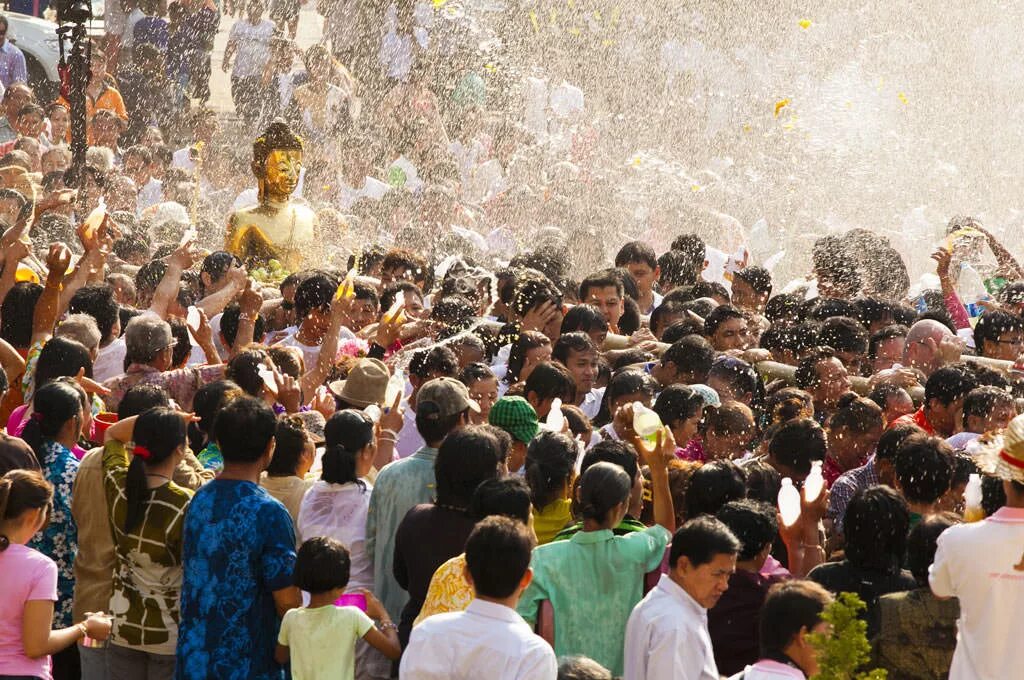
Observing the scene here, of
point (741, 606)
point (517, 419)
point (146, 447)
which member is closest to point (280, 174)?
point (517, 419)

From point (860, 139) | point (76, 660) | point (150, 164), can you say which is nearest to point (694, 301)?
point (76, 660)

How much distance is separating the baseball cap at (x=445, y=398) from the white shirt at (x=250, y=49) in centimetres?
1107

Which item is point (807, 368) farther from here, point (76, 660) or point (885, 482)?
point (76, 660)

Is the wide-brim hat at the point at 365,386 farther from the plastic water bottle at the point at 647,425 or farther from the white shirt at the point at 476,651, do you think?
the white shirt at the point at 476,651

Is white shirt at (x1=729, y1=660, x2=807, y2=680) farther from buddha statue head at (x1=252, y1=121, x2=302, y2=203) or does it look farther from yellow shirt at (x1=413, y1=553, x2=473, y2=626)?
buddha statue head at (x1=252, y1=121, x2=302, y2=203)

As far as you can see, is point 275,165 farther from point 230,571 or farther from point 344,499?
point 230,571

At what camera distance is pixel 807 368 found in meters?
7.56

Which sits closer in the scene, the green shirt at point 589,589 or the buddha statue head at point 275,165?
the green shirt at point 589,589

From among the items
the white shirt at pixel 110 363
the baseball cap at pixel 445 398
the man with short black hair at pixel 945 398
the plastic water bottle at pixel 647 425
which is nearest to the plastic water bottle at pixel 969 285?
the man with short black hair at pixel 945 398

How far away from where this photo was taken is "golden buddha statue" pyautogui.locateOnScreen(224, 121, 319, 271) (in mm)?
11469

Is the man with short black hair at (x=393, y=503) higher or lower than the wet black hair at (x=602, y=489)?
lower

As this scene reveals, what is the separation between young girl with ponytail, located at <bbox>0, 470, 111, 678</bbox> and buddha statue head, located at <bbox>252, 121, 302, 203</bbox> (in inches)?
267

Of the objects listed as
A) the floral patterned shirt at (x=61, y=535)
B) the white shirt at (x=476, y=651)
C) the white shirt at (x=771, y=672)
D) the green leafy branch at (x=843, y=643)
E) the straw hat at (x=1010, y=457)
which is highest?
the straw hat at (x=1010, y=457)

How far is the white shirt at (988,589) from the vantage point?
454 centimetres
